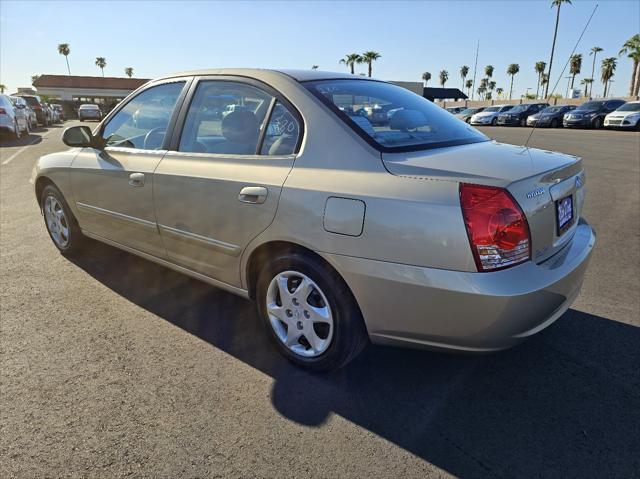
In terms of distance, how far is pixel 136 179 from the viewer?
3.40 meters

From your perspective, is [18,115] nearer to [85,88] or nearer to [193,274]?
[193,274]

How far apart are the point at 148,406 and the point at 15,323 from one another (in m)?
1.55

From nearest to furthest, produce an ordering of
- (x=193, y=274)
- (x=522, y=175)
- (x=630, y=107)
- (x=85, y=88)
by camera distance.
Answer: (x=522, y=175) < (x=193, y=274) < (x=630, y=107) < (x=85, y=88)

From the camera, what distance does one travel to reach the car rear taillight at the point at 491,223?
2.01 m

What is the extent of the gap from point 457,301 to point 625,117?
25307 mm

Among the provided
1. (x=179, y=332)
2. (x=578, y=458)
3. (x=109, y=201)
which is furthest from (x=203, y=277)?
(x=578, y=458)

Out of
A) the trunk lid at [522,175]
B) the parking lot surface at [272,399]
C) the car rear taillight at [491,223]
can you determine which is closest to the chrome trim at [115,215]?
the parking lot surface at [272,399]

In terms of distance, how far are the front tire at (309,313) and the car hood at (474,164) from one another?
0.66 m

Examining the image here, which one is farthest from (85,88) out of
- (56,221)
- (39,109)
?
(56,221)

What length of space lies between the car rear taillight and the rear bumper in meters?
0.07

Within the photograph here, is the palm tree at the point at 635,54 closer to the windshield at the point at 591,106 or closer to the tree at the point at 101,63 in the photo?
the windshield at the point at 591,106

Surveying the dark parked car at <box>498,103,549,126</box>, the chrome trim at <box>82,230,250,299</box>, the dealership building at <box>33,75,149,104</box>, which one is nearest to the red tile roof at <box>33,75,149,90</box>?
the dealership building at <box>33,75,149,104</box>

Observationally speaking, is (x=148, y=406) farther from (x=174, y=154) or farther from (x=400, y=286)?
(x=174, y=154)

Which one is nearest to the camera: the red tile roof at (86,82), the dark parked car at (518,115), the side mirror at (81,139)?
the side mirror at (81,139)
